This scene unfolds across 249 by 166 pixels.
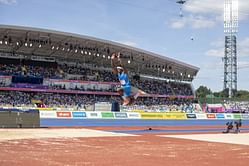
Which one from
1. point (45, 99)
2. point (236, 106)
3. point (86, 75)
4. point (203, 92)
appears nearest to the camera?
point (45, 99)

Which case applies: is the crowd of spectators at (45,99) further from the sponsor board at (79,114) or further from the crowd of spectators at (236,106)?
the crowd of spectators at (236,106)

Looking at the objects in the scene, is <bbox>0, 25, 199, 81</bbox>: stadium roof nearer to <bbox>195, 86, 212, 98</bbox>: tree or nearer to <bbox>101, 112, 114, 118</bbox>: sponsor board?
<bbox>101, 112, 114, 118</bbox>: sponsor board

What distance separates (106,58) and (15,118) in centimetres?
4225

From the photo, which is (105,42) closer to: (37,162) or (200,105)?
(200,105)

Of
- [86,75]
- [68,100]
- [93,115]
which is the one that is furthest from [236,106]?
[93,115]

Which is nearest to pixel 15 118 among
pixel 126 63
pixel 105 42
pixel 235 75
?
pixel 105 42

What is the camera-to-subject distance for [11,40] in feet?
202

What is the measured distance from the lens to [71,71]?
2788 inches

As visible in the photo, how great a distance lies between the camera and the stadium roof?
59475 mm

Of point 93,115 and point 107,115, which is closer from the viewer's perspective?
point 93,115

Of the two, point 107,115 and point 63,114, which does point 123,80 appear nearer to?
point 63,114

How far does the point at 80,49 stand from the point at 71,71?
205 inches

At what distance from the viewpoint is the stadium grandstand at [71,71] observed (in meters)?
60.8

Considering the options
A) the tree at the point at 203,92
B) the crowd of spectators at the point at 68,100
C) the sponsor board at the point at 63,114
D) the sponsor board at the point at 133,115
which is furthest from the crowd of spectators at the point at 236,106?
the tree at the point at 203,92
